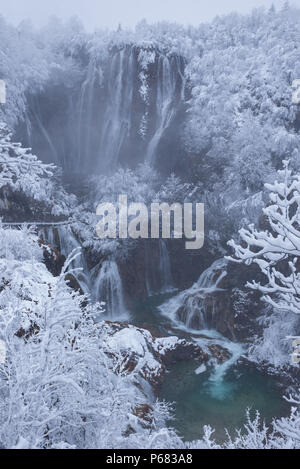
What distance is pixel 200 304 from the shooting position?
16.1 meters

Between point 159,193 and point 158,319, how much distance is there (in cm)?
1002

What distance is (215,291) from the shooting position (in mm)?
16531

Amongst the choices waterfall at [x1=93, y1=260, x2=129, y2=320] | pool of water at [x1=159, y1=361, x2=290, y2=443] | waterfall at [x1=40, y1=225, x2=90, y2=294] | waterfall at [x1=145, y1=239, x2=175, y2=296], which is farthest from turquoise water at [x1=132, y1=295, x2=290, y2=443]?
waterfall at [x1=40, y1=225, x2=90, y2=294]

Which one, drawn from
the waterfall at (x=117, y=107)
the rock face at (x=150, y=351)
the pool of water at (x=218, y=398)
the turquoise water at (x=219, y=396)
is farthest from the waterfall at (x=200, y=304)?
the waterfall at (x=117, y=107)

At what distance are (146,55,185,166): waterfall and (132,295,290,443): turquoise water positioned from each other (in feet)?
56.6

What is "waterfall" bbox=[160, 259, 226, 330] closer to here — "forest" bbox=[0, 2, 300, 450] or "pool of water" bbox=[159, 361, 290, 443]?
"forest" bbox=[0, 2, 300, 450]

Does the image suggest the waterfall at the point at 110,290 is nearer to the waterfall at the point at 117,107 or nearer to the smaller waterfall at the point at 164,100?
the smaller waterfall at the point at 164,100

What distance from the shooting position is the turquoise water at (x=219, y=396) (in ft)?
33.5

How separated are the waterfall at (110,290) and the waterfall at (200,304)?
222cm

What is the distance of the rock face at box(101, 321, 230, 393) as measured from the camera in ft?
A: 31.5

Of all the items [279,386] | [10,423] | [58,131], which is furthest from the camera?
[58,131]

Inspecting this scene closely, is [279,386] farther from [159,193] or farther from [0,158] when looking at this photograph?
[159,193]

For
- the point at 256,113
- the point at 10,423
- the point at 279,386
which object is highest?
the point at 256,113
